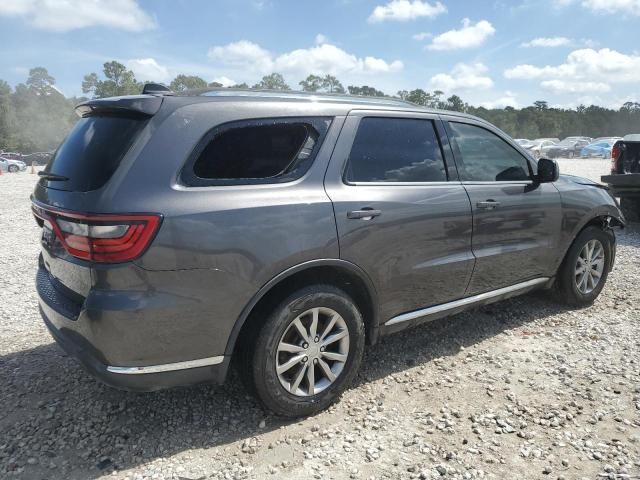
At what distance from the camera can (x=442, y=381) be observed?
3.30m

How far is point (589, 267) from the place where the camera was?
4.56 m

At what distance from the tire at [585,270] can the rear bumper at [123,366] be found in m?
3.32

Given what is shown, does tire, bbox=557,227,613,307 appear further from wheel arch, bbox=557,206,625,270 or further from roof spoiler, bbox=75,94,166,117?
roof spoiler, bbox=75,94,166,117

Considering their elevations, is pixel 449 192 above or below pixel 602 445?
above

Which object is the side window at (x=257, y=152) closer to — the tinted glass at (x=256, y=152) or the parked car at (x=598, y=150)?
the tinted glass at (x=256, y=152)

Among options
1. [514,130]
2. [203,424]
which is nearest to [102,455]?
[203,424]

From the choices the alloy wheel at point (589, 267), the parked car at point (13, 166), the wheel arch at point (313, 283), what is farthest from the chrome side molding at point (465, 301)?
the parked car at point (13, 166)

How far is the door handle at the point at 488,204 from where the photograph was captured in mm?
3495

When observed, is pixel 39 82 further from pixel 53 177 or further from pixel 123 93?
pixel 53 177

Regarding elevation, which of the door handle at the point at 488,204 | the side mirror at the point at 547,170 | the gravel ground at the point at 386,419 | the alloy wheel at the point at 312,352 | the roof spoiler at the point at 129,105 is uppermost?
the roof spoiler at the point at 129,105

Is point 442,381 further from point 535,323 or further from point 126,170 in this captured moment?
point 126,170

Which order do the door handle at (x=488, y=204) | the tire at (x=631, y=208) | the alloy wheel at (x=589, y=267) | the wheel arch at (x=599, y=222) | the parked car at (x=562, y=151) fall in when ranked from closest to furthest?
the door handle at (x=488, y=204), the wheel arch at (x=599, y=222), the alloy wheel at (x=589, y=267), the tire at (x=631, y=208), the parked car at (x=562, y=151)

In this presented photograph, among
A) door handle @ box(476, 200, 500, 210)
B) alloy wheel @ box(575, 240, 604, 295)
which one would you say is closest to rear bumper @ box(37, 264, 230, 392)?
door handle @ box(476, 200, 500, 210)

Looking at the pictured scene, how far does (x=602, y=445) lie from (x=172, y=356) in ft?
7.66
